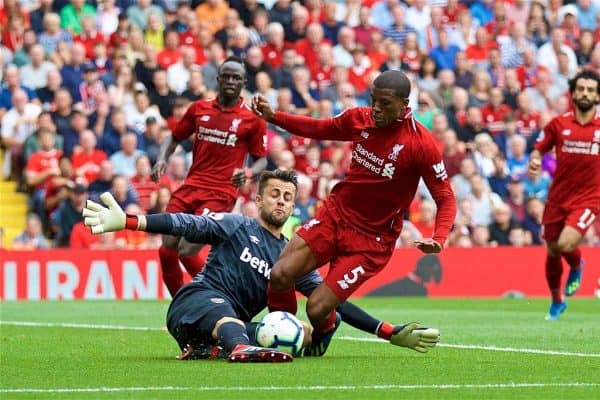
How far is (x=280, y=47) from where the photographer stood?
25.8m

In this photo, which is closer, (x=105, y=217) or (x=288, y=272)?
(x=105, y=217)

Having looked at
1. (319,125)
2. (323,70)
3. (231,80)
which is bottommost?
(323,70)

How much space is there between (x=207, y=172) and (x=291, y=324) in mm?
4919

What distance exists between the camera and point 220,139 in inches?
604

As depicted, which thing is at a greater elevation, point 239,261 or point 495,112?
point 239,261

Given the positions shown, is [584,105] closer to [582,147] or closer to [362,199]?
[582,147]

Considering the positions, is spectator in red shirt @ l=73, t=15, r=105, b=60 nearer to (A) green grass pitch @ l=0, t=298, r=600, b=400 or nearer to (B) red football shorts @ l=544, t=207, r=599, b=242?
(A) green grass pitch @ l=0, t=298, r=600, b=400

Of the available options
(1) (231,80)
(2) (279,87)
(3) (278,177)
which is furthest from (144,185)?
(3) (278,177)

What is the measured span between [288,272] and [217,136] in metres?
4.56

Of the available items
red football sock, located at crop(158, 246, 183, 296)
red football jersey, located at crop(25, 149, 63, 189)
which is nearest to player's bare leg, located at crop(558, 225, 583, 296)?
red football sock, located at crop(158, 246, 183, 296)

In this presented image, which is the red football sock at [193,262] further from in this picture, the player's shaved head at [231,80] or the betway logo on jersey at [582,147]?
the betway logo on jersey at [582,147]

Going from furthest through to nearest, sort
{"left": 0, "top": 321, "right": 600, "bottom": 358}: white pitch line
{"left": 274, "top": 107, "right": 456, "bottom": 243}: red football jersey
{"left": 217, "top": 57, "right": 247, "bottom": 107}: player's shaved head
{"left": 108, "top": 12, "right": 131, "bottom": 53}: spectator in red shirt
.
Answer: {"left": 108, "top": 12, "right": 131, "bottom": 53}: spectator in red shirt < {"left": 217, "top": 57, "right": 247, "bottom": 107}: player's shaved head < {"left": 0, "top": 321, "right": 600, "bottom": 358}: white pitch line < {"left": 274, "top": 107, "right": 456, "bottom": 243}: red football jersey

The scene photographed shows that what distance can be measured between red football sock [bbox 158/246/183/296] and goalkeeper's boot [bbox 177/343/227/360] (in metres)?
4.18

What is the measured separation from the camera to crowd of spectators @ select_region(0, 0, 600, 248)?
22891 millimetres
